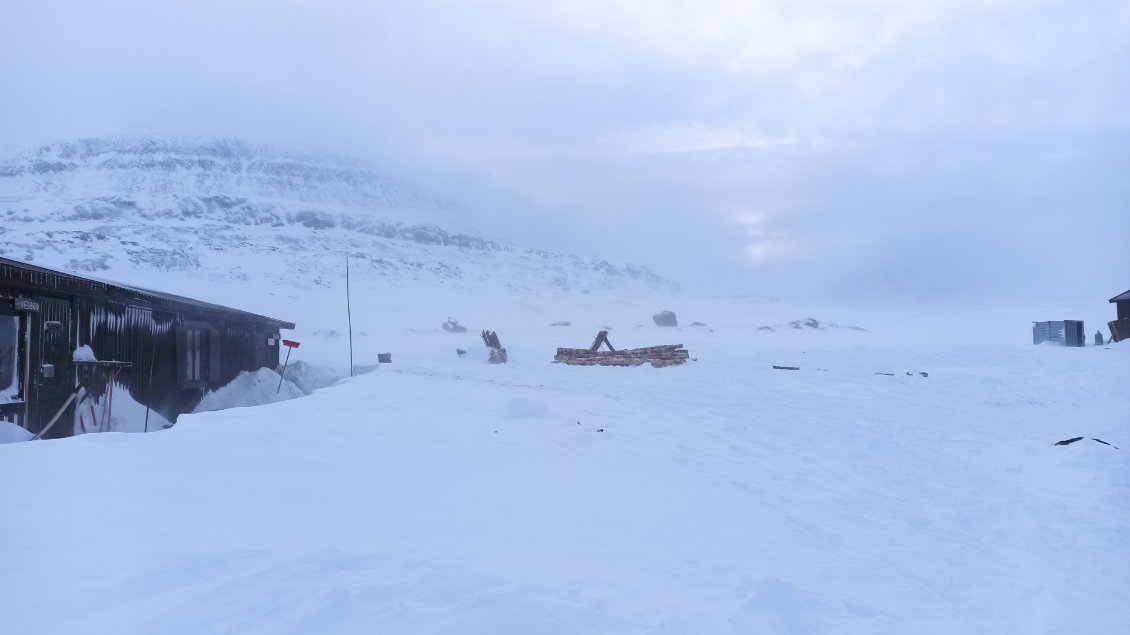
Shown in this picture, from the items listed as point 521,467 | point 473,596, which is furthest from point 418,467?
point 473,596

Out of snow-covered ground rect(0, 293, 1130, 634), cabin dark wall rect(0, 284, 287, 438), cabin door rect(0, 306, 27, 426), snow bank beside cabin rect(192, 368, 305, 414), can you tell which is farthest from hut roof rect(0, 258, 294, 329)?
snow-covered ground rect(0, 293, 1130, 634)

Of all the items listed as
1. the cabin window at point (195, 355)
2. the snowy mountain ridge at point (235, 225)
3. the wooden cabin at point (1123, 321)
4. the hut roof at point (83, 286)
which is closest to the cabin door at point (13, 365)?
the hut roof at point (83, 286)

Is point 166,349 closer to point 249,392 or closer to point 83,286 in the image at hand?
point 83,286

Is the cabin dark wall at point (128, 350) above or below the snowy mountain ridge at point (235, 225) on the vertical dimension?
below

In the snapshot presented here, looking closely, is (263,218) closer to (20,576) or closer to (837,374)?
(837,374)

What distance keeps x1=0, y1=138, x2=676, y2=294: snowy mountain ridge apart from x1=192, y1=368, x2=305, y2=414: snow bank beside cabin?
42.6 m

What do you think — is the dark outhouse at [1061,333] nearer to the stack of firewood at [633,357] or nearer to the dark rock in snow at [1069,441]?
the stack of firewood at [633,357]

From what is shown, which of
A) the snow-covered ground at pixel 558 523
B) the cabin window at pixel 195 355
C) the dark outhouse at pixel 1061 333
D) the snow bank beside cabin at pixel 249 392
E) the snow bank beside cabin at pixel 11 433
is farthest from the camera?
the dark outhouse at pixel 1061 333

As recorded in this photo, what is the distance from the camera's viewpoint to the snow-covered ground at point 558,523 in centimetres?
342

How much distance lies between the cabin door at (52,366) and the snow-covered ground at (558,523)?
13.1 feet

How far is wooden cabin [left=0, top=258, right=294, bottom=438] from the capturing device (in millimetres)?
9781

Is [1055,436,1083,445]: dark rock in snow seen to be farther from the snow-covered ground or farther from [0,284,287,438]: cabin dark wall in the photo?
[0,284,287,438]: cabin dark wall

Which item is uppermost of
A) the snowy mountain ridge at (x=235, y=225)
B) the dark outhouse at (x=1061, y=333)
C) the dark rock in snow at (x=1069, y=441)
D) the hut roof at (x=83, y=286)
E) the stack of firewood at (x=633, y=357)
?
the snowy mountain ridge at (x=235, y=225)

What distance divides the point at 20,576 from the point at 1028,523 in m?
7.90
